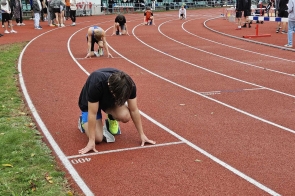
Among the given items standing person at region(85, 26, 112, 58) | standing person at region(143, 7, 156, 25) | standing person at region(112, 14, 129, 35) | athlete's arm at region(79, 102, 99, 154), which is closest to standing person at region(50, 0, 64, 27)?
standing person at region(112, 14, 129, 35)

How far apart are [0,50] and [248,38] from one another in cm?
1058

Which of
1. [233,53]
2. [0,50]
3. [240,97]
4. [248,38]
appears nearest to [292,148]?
[240,97]

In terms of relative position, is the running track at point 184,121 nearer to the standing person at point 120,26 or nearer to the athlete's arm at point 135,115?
the athlete's arm at point 135,115

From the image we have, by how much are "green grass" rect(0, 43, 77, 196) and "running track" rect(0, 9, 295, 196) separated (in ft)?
0.59

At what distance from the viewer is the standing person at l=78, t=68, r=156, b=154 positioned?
207 inches

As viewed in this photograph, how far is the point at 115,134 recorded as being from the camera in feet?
21.7

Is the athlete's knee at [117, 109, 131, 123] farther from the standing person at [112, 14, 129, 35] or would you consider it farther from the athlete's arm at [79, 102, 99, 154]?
the standing person at [112, 14, 129, 35]

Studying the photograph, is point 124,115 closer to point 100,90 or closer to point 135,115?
point 135,115

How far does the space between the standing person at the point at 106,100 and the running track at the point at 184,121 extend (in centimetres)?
25

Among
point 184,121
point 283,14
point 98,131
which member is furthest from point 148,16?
point 98,131

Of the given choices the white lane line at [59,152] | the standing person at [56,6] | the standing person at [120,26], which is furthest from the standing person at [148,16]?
the white lane line at [59,152]

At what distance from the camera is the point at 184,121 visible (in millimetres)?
7430

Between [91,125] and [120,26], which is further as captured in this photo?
[120,26]

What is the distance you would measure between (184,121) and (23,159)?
288 centimetres
